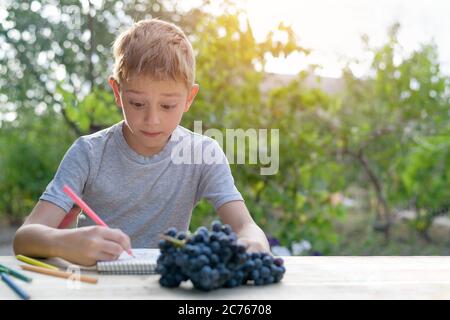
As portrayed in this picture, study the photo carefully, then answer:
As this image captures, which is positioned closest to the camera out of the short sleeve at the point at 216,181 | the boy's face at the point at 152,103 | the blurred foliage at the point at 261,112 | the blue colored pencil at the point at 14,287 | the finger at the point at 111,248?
the blue colored pencil at the point at 14,287

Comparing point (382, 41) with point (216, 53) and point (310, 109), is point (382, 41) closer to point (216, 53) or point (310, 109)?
point (310, 109)

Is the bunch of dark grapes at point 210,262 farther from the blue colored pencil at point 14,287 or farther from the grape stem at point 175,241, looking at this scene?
the blue colored pencil at point 14,287

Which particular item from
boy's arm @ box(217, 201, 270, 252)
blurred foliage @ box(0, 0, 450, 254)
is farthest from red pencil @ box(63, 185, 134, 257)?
blurred foliage @ box(0, 0, 450, 254)

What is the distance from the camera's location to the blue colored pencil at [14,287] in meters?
0.86

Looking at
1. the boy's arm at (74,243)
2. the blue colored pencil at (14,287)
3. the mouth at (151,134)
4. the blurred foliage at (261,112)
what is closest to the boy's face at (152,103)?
the mouth at (151,134)

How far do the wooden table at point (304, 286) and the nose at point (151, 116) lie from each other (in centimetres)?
43

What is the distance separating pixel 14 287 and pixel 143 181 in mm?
788

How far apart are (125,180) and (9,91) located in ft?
7.99

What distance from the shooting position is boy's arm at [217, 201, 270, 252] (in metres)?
1.29

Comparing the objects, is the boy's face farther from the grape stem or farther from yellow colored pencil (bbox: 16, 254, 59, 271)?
the grape stem

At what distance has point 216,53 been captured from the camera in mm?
3045

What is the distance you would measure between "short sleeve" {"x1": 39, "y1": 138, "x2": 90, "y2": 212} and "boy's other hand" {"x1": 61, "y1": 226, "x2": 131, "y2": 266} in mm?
376

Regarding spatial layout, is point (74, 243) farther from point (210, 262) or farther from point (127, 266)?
point (210, 262)

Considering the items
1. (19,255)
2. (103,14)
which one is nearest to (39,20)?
(103,14)
